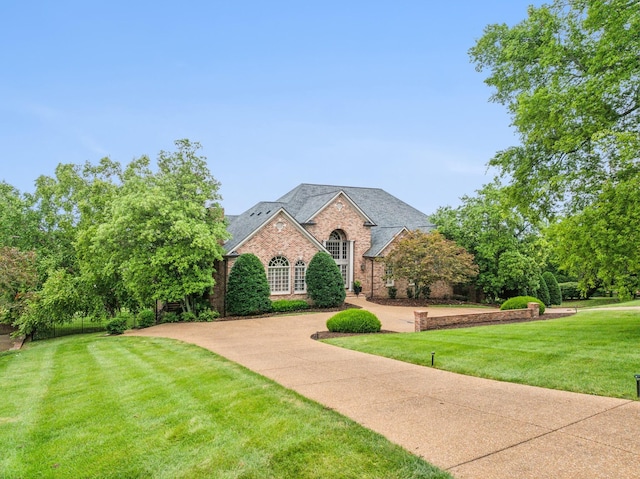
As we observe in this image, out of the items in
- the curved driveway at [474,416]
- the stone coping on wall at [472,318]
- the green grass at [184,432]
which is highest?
the stone coping on wall at [472,318]

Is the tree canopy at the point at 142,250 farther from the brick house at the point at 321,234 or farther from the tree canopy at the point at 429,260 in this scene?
the tree canopy at the point at 429,260

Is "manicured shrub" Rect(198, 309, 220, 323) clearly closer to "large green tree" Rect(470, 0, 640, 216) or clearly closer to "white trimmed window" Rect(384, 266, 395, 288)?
"white trimmed window" Rect(384, 266, 395, 288)

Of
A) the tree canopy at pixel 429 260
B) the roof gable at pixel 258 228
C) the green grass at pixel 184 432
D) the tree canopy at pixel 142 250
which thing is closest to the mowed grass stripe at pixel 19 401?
the green grass at pixel 184 432

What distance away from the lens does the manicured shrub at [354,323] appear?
16.0 metres

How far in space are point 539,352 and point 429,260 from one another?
54.4 ft

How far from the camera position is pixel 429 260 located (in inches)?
1059

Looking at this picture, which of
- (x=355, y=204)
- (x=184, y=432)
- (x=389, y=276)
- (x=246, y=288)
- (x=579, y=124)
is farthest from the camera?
(x=355, y=204)

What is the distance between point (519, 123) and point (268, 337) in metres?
11.0

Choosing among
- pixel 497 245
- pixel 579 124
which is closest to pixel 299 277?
pixel 497 245

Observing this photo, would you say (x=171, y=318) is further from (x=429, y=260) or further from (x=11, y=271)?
(x=429, y=260)

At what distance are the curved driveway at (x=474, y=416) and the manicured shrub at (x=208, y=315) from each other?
11.5m

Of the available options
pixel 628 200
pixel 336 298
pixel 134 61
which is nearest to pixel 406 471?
pixel 628 200

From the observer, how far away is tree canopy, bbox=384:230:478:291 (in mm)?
26891

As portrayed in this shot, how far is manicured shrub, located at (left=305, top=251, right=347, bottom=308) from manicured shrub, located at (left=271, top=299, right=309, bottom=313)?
0.89m
